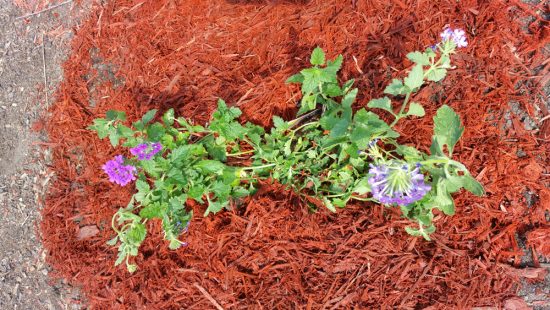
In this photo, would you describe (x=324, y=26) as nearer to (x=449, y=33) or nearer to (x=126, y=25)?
(x=449, y=33)

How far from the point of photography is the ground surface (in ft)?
8.54

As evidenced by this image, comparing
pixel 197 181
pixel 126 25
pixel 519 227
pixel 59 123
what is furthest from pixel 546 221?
pixel 59 123

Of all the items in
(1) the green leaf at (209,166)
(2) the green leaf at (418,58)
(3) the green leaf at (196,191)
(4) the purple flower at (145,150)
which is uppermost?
(2) the green leaf at (418,58)

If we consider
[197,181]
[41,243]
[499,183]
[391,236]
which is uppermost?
[197,181]

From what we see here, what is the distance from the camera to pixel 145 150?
6.12ft

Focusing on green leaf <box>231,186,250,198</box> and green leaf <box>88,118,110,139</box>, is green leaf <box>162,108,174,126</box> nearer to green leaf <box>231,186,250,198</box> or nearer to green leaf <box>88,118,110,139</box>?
green leaf <box>88,118,110,139</box>

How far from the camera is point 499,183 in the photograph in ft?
6.85

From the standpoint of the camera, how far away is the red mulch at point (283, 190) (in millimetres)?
2078

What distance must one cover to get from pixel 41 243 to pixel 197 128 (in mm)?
1340

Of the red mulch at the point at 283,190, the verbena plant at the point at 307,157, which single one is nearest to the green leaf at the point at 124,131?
the verbena plant at the point at 307,157

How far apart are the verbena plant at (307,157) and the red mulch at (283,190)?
0.14 metres

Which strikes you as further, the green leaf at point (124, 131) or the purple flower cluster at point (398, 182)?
the green leaf at point (124, 131)

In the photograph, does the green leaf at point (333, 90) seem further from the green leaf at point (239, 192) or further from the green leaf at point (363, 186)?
the green leaf at point (239, 192)

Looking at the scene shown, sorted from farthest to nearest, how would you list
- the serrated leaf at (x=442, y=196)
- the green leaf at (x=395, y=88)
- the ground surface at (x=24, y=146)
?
the ground surface at (x=24, y=146)
the green leaf at (x=395, y=88)
the serrated leaf at (x=442, y=196)
